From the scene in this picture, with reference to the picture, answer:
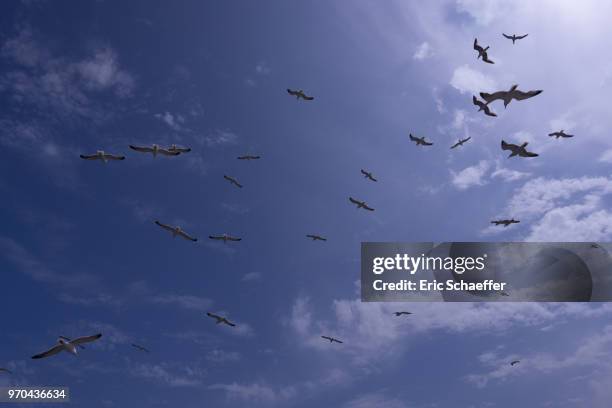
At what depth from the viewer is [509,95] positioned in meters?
44.3

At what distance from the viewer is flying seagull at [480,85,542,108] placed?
1710 inches

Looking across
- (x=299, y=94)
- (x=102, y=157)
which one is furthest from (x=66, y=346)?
(x=299, y=94)

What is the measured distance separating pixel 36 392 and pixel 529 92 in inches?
2253

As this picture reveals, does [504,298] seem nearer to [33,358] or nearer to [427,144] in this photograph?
[427,144]

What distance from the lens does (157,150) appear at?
4975 centimetres

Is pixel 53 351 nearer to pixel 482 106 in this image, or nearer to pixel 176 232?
pixel 176 232

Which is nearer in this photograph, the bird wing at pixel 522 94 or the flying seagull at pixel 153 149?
the bird wing at pixel 522 94

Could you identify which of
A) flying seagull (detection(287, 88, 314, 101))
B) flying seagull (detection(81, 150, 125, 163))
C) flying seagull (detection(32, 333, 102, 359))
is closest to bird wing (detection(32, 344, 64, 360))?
flying seagull (detection(32, 333, 102, 359))

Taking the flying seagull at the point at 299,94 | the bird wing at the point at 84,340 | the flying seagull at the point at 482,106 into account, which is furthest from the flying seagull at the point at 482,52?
the bird wing at the point at 84,340

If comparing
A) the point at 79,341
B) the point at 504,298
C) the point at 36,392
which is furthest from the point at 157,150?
the point at 504,298

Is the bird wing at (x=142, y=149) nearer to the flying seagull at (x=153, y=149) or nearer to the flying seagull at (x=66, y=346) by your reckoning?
the flying seagull at (x=153, y=149)

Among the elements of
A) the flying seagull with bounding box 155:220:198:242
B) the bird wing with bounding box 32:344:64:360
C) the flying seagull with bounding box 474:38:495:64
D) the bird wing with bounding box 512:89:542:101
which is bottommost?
the bird wing with bounding box 32:344:64:360

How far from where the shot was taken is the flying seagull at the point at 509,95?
43.4 m

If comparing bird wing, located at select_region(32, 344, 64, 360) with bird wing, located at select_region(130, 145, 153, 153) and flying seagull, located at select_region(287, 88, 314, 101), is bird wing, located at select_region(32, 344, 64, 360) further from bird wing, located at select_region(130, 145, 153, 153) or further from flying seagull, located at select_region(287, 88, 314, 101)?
flying seagull, located at select_region(287, 88, 314, 101)
